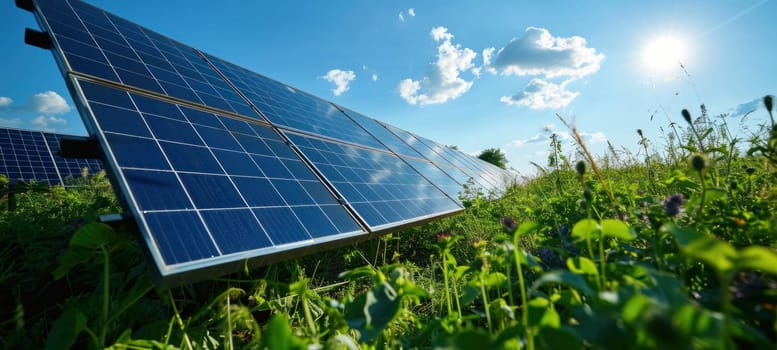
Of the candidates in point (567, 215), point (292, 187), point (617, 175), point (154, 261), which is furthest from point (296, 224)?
point (617, 175)

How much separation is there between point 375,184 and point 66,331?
3368mm

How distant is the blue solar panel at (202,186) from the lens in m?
1.69

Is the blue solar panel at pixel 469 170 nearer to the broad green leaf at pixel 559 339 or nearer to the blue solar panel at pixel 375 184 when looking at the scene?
the blue solar panel at pixel 375 184

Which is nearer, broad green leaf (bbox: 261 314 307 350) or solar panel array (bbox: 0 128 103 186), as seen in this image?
broad green leaf (bbox: 261 314 307 350)

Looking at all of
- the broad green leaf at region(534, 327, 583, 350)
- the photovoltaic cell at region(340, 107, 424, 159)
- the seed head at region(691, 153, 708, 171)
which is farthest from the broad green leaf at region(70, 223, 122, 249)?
the photovoltaic cell at region(340, 107, 424, 159)

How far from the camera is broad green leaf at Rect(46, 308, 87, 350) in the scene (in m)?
1.07

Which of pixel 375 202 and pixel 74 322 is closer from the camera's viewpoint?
pixel 74 322

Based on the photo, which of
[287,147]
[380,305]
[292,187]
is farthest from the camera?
[287,147]

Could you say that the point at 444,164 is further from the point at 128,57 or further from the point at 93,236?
the point at 93,236

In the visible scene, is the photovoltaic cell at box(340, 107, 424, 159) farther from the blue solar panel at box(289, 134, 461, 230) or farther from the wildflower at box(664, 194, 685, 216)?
the wildflower at box(664, 194, 685, 216)

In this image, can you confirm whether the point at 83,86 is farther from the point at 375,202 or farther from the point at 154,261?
the point at 375,202

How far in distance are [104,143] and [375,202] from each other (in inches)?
92.8

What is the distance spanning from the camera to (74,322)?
1094 millimetres

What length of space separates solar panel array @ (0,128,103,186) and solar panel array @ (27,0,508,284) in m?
4.96
